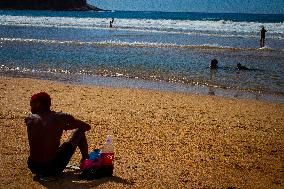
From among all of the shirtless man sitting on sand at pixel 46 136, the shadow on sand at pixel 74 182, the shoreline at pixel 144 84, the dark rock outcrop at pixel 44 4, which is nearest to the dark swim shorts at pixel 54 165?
the shirtless man sitting on sand at pixel 46 136

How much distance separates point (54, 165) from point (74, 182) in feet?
1.08

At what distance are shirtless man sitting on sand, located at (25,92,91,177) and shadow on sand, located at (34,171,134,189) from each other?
11 cm

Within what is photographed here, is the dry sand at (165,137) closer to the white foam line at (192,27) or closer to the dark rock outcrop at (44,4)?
the white foam line at (192,27)

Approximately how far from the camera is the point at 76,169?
207 inches

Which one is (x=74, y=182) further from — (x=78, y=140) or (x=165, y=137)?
(x=165, y=137)

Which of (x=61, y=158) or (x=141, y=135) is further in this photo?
(x=141, y=135)

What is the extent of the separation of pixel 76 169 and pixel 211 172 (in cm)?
185

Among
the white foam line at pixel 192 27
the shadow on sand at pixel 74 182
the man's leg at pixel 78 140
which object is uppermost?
the white foam line at pixel 192 27

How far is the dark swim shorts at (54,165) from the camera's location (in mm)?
4844

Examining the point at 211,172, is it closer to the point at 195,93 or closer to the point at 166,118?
the point at 166,118

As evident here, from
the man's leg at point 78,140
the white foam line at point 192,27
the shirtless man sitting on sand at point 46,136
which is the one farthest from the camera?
the white foam line at point 192,27

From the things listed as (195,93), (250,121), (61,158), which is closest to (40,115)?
(61,158)

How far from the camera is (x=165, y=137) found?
6.86 m

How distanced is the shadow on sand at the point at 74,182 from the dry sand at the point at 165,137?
12 millimetres
